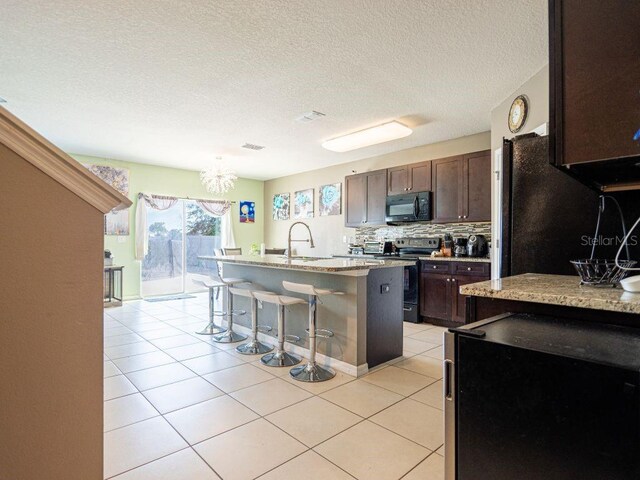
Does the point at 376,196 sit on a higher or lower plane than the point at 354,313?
higher

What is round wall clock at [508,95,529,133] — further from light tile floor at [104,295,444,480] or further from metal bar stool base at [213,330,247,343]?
metal bar stool base at [213,330,247,343]

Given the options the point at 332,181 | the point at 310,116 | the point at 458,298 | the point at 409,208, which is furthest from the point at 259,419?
the point at 332,181

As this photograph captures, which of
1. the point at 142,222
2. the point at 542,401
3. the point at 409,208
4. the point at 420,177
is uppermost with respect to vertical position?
the point at 420,177

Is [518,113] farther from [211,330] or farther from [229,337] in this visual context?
[211,330]

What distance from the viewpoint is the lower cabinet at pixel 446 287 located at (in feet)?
14.4

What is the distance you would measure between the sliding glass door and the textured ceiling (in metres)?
2.56

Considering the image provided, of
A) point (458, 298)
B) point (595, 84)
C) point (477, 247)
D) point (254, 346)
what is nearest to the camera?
point (595, 84)

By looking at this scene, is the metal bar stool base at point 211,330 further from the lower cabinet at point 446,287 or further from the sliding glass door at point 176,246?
the lower cabinet at point 446,287

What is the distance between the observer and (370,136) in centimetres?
469

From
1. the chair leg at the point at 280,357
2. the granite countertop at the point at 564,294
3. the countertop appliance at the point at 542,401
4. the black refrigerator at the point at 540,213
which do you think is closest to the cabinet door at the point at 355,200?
the chair leg at the point at 280,357

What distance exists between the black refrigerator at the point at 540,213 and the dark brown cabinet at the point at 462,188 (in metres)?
2.47

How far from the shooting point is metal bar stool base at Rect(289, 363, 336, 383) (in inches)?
112

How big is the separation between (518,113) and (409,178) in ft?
6.86

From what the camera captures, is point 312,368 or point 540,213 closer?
point 540,213
